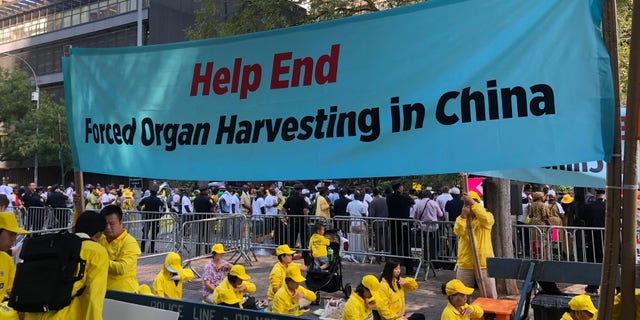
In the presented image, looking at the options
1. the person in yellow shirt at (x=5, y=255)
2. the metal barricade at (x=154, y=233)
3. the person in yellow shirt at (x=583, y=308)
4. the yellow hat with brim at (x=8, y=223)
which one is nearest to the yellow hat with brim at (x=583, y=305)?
the person in yellow shirt at (x=583, y=308)

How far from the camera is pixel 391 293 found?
21.5ft

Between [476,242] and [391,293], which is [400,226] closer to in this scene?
[476,242]

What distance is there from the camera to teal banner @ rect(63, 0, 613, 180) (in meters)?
2.68

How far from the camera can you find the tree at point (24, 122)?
38531 millimetres

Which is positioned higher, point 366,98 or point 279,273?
point 366,98

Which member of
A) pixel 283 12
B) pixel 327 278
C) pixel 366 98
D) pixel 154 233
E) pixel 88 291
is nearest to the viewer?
pixel 366 98

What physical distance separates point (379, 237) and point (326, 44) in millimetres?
9080

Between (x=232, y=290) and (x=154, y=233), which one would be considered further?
(x=154, y=233)

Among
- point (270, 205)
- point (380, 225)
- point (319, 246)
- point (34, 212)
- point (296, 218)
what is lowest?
point (319, 246)

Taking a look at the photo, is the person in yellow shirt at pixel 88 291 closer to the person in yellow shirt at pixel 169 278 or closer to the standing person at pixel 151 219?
the person in yellow shirt at pixel 169 278

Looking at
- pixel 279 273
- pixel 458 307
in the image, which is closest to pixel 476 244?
pixel 458 307

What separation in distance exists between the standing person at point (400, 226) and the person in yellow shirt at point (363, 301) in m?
5.07

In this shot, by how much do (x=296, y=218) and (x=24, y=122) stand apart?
34.0 metres

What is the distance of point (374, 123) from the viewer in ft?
10.4
